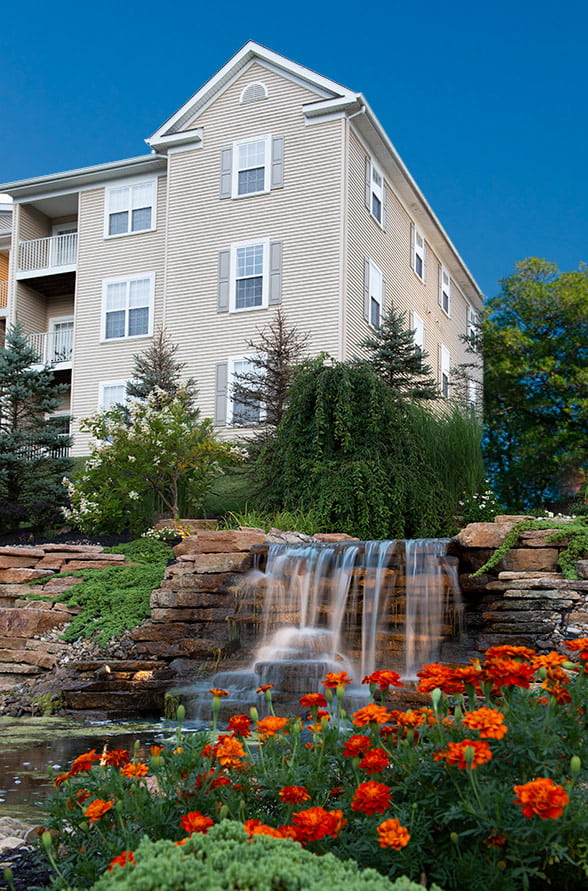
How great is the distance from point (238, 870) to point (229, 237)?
18.3 m

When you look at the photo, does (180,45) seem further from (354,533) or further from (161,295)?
(354,533)

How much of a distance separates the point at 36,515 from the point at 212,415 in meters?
5.52

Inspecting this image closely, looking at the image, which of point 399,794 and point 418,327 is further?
point 418,327

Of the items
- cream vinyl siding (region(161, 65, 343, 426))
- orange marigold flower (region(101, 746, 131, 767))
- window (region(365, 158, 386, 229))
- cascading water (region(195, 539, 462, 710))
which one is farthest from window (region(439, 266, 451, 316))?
orange marigold flower (region(101, 746, 131, 767))

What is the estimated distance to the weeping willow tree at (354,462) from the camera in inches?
A: 450

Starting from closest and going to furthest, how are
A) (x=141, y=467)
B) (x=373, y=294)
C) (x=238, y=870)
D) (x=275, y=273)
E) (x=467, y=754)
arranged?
(x=238, y=870)
(x=467, y=754)
(x=141, y=467)
(x=275, y=273)
(x=373, y=294)

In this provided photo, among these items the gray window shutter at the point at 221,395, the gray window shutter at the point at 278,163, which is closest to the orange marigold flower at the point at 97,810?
the gray window shutter at the point at 221,395

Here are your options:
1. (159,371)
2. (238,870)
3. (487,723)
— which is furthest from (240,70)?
(238,870)

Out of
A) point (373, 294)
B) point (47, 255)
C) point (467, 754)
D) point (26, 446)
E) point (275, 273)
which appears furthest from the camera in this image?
point (47, 255)

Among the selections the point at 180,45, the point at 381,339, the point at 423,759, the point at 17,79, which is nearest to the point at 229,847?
the point at 423,759

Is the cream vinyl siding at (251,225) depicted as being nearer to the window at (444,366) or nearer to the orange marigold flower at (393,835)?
the window at (444,366)

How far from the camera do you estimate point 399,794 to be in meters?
2.74

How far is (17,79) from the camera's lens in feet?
188

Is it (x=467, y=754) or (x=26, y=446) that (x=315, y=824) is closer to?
(x=467, y=754)
